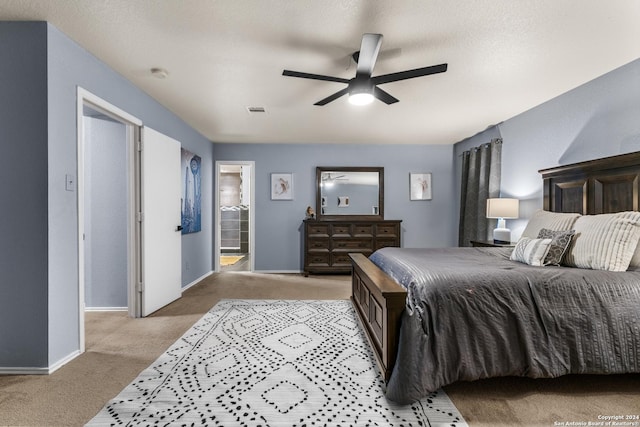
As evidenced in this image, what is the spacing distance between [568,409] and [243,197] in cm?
761

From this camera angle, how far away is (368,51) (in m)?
2.11

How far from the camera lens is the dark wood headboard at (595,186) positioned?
2488mm

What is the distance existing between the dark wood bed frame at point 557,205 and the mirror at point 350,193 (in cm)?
235

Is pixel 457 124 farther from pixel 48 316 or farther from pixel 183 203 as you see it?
pixel 48 316

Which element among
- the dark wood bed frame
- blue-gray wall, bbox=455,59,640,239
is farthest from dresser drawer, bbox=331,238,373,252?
blue-gray wall, bbox=455,59,640,239

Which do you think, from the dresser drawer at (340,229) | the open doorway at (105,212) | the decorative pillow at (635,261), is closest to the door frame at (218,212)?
the dresser drawer at (340,229)

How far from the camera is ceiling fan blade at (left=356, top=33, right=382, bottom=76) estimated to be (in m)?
1.97

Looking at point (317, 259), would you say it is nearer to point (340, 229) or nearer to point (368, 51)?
point (340, 229)

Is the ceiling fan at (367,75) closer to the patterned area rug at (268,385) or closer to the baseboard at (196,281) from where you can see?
the patterned area rug at (268,385)

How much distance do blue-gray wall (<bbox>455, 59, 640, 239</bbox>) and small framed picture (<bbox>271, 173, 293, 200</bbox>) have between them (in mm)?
3425

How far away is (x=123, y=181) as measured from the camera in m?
3.38

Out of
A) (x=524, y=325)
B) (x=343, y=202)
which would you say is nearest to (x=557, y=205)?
(x=524, y=325)

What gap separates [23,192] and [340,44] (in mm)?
2503

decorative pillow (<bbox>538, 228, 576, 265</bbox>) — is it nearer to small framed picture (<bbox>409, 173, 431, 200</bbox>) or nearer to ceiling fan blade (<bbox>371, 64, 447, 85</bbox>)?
ceiling fan blade (<bbox>371, 64, 447, 85</bbox>)
